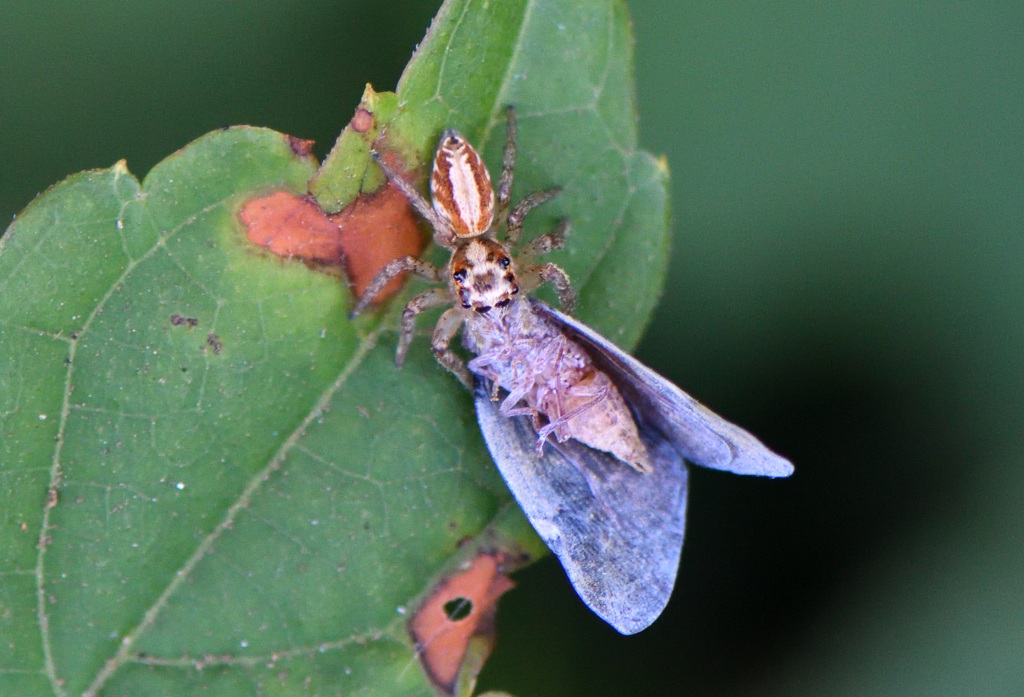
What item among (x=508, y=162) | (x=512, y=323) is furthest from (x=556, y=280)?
(x=508, y=162)

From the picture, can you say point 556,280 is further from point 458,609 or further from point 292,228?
point 458,609

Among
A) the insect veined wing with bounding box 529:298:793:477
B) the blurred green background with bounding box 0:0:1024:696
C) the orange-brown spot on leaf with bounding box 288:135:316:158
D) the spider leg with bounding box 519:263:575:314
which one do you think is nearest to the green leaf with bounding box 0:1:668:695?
the orange-brown spot on leaf with bounding box 288:135:316:158

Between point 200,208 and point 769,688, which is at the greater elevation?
point 200,208

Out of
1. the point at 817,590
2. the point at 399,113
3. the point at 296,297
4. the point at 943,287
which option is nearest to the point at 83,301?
the point at 296,297

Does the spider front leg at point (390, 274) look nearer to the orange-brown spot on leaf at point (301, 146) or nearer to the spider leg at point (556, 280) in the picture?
the spider leg at point (556, 280)

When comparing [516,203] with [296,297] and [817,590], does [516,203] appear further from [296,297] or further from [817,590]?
[817,590]

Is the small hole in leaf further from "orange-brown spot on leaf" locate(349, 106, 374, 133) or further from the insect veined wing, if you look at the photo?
"orange-brown spot on leaf" locate(349, 106, 374, 133)
